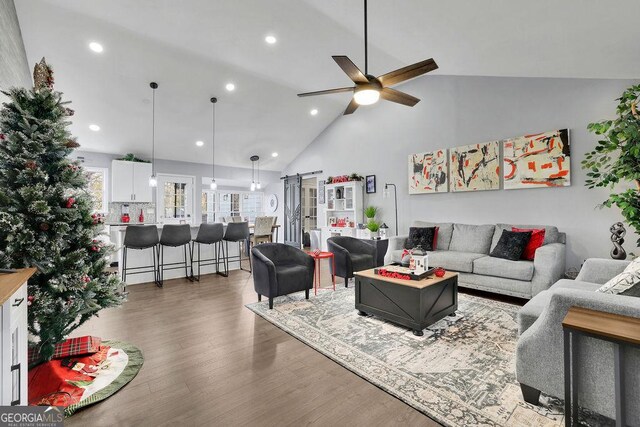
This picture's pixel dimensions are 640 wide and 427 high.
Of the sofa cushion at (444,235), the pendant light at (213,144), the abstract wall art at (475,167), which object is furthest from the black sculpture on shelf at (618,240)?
the pendant light at (213,144)

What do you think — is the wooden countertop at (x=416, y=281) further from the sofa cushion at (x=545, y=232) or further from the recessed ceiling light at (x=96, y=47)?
the recessed ceiling light at (x=96, y=47)

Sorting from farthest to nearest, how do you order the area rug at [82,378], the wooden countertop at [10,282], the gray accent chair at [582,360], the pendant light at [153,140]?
the pendant light at [153,140]
the area rug at [82,378]
the gray accent chair at [582,360]
the wooden countertop at [10,282]

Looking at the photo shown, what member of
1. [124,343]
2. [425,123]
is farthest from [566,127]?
[124,343]

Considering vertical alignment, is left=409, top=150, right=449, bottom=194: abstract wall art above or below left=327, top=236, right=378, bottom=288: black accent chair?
above

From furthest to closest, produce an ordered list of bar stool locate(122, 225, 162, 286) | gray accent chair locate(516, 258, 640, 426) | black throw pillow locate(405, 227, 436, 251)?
black throw pillow locate(405, 227, 436, 251) < bar stool locate(122, 225, 162, 286) < gray accent chair locate(516, 258, 640, 426)

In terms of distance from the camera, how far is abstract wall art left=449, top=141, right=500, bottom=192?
4652mm

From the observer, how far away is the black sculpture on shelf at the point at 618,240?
11.1 feet

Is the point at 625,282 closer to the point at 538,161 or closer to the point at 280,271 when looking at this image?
the point at 280,271

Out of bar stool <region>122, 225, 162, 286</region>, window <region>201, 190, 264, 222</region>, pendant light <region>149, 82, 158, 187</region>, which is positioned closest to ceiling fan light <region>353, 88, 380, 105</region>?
bar stool <region>122, 225, 162, 286</region>

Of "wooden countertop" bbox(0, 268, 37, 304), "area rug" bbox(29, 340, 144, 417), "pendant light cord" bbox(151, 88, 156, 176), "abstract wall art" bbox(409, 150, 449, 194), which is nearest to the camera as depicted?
"wooden countertop" bbox(0, 268, 37, 304)

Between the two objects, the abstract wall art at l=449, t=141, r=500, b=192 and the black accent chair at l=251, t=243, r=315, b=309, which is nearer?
the black accent chair at l=251, t=243, r=315, b=309

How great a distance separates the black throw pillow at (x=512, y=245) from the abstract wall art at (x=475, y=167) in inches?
38.3

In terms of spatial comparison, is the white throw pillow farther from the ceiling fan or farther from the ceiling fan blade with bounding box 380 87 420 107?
the ceiling fan blade with bounding box 380 87 420 107

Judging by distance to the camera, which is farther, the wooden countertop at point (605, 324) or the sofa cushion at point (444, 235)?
the sofa cushion at point (444, 235)
